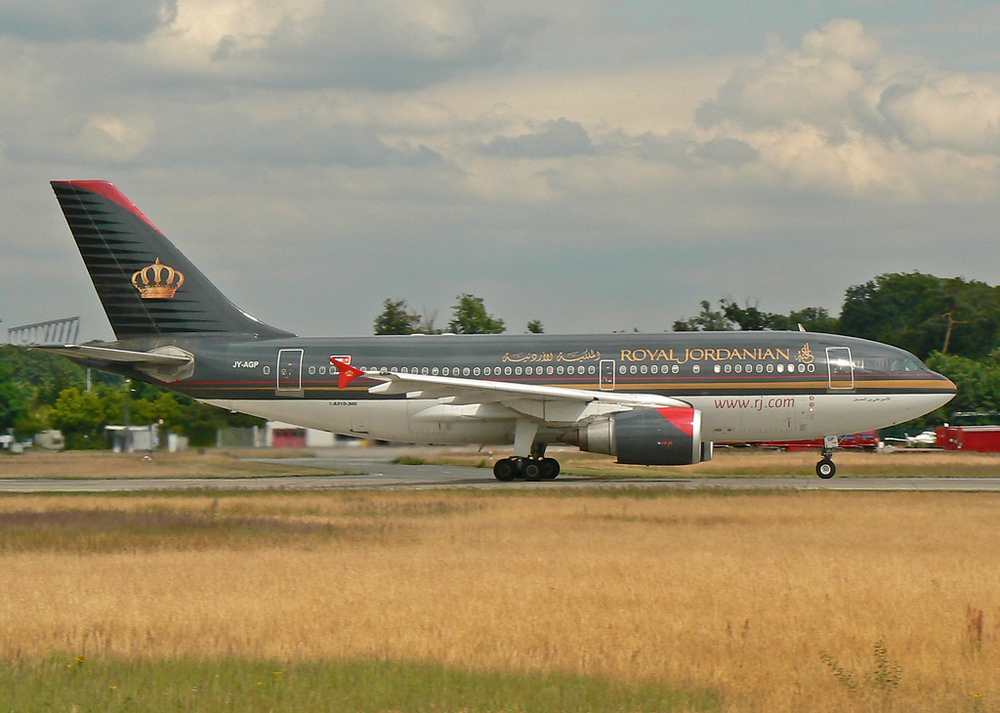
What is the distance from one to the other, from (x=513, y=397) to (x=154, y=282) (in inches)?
414

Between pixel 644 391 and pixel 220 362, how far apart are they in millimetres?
11142

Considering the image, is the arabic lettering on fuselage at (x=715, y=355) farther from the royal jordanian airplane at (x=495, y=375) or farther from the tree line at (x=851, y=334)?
the tree line at (x=851, y=334)

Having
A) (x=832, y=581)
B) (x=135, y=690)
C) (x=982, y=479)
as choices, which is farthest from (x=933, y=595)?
(x=982, y=479)

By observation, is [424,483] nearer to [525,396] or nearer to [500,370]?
[500,370]

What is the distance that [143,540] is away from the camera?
56.4 ft

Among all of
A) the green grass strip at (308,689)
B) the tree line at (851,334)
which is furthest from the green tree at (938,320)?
the green grass strip at (308,689)

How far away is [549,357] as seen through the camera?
30.2 meters

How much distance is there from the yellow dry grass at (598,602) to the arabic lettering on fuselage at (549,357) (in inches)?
443

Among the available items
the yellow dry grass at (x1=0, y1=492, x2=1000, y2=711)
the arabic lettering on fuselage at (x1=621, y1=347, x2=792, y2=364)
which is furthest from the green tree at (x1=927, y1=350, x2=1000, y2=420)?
the yellow dry grass at (x1=0, y1=492, x2=1000, y2=711)

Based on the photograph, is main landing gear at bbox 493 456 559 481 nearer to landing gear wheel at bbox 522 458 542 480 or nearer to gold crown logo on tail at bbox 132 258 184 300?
landing gear wheel at bbox 522 458 542 480

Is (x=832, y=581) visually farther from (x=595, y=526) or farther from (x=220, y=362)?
(x=220, y=362)

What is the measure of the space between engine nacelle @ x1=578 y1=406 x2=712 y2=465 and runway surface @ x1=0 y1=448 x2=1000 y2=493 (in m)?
0.70

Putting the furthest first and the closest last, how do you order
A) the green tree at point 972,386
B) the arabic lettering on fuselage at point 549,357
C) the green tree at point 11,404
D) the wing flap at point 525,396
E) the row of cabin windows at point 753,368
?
the green tree at point 972,386 → the green tree at point 11,404 → the arabic lettering on fuselage at point 549,357 → the row of cabin windows at point 753,368 → the wing flap at point 525,396

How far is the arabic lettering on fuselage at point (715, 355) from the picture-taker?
29.3m
